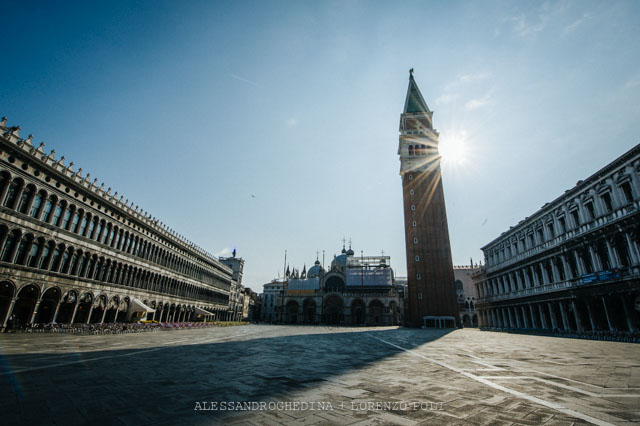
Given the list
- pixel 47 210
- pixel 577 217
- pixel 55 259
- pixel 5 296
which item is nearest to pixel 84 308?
pixel 55 259

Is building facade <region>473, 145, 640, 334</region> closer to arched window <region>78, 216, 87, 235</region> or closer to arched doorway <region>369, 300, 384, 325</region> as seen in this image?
arched doorway <region>369, 300, 384, 325</region>

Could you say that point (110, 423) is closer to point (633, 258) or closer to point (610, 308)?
point (633, 258)

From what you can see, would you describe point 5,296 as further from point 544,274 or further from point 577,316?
point 544,274

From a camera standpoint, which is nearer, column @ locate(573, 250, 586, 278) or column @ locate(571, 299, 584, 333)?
column @ locate(573, 250, 586, 278)

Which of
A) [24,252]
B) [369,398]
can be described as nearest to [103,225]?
[24,252]

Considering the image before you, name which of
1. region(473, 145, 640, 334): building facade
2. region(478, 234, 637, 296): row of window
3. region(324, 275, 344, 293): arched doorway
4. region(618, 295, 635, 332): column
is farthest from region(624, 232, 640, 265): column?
region(324, 275, 344, 293): arched doorway

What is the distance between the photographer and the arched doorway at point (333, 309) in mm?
66188

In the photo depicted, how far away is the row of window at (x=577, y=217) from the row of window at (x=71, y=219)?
44.9 m

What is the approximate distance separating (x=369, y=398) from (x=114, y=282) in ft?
115

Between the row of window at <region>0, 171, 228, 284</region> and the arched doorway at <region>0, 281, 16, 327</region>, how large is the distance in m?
5.14

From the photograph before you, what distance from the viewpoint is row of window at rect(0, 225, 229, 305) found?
67.9 ft

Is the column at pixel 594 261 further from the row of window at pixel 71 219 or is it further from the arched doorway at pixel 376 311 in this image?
the row of window at pixel 71 219

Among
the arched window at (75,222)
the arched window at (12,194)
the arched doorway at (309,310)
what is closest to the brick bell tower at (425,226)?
the arched doorway at (309,310)

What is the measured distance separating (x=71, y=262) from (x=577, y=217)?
46.5 meters
